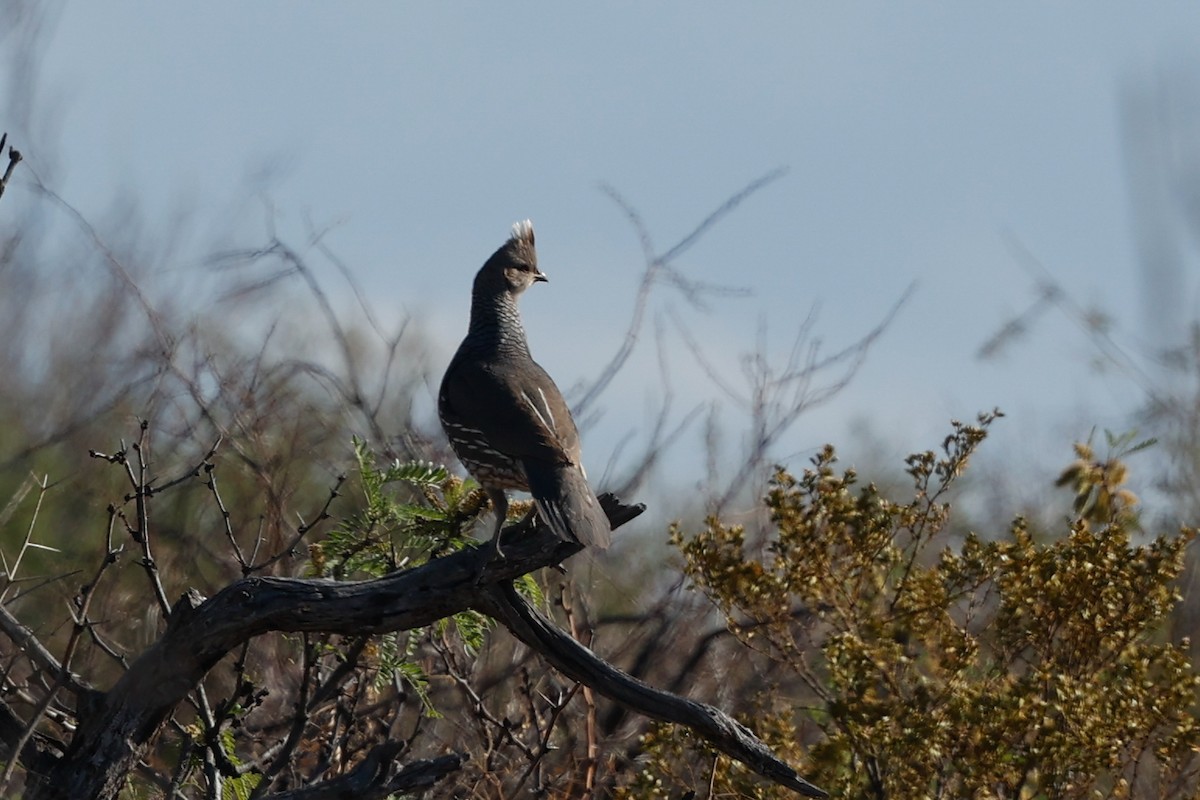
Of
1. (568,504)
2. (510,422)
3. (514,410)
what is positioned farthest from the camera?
(514,410)

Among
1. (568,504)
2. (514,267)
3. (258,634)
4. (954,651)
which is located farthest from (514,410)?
(954,651)

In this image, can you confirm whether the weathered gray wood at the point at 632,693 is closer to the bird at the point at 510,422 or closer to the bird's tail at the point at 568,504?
the bird at the point at 510,422

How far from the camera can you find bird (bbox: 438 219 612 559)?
215 inches

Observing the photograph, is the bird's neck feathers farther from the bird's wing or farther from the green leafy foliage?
the green leafy foliage

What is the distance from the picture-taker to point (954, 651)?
20.7 feet

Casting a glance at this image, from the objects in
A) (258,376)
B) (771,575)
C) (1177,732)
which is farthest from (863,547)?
(258,376)

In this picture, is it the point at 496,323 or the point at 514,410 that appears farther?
the point at 496,323

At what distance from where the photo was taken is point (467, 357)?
6.77 metres

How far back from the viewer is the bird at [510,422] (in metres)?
5.45

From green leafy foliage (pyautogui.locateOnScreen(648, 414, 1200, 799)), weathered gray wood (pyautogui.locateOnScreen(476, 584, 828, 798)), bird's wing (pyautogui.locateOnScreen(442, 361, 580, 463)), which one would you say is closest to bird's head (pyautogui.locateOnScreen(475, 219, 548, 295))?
bird's wing (pyautogui.locateOnScreen(442, 361, 580, 463))

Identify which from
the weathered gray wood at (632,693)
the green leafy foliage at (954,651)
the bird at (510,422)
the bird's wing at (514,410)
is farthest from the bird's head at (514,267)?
the weathered gray wood at (632,693)

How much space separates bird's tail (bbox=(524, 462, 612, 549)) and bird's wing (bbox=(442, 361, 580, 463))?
0.12 meters

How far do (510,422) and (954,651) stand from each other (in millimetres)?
1857

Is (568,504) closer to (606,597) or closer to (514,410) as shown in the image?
(514,410)
